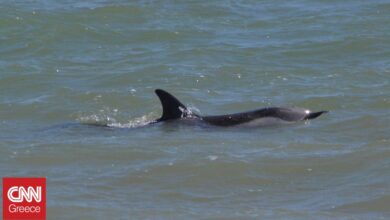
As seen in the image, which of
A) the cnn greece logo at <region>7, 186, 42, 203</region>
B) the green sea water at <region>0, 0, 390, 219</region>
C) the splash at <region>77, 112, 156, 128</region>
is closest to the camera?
the cnn greece logo at <region>7, 186, 42, 203</region>

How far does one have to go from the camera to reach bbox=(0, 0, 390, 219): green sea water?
10.5 meters

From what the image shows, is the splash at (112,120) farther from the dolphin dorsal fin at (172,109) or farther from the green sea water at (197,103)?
the dolphin dorsal fin at (172,109)

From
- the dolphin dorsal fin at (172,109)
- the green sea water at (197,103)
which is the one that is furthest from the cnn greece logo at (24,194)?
the dolphin dorsal fin at (172,109)

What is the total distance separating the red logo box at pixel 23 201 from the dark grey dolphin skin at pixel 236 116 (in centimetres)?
381

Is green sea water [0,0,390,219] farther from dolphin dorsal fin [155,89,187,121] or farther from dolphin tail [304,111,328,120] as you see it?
dolphin dorsal fin [155,89,187,121]

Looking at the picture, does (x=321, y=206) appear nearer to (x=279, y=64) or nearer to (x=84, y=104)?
(x=84, y=104)

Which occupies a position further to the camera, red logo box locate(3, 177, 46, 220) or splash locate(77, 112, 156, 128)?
splash locate(77, 112, 156, 128)

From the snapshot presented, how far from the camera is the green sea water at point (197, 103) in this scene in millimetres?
10484

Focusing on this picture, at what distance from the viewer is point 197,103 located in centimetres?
1575

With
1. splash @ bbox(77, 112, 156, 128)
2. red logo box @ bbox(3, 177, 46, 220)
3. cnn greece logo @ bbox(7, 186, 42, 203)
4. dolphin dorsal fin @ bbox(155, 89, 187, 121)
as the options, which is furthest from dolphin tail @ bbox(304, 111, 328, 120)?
cnn greece logo @ bbox(7, 186, 42, 203)

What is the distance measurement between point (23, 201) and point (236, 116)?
5.16 m

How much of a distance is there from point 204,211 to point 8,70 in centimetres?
883

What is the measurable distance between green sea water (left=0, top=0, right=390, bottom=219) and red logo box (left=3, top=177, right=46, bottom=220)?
0.18m

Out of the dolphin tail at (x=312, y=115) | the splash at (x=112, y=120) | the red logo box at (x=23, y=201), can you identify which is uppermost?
the red logo box at (x=23, y=201)
